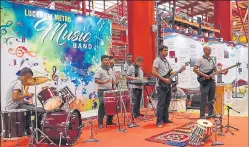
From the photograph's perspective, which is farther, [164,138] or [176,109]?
[176,109]

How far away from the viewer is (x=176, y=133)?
15.6 ft

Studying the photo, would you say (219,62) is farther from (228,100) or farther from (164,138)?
(164,138)

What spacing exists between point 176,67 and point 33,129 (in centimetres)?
487

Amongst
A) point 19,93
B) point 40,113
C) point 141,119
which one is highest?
point 19,93

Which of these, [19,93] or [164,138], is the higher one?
[19,93]

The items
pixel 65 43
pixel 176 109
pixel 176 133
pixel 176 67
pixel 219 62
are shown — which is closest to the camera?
pixel 176 133

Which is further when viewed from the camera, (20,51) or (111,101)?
(20,51)

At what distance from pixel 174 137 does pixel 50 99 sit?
81.3 inches

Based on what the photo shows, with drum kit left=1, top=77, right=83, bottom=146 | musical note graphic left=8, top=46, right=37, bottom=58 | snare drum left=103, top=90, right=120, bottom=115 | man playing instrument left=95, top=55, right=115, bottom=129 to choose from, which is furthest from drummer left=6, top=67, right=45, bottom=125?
man playing instrument left=95, top=55, right=115, bottom=129

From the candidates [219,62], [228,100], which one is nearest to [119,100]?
[228,100]

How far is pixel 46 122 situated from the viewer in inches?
154

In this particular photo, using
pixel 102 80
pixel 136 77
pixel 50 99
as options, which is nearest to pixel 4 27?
pixel 50 99

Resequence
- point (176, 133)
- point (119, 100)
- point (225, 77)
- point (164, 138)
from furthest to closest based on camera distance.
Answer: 1. point (225, 77)
2. point (119, 100)
3. point (176, 133)
4. point (164, 138)

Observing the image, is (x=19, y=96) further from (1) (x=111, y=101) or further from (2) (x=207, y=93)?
(2) (x=207, y=93)
